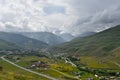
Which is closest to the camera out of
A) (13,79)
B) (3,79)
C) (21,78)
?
(3,79)

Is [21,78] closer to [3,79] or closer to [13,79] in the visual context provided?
A: [13,79]

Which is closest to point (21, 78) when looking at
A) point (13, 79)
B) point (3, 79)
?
point (13, 79)

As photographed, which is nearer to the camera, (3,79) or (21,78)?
(3,79)

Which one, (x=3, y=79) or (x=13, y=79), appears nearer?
(x=3, y=79)

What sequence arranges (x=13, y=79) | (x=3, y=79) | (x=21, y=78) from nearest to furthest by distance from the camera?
(x=3, y=79) → (x=13, y=79) → (x=21, y=78)

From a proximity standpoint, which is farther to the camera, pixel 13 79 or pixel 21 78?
pixel 21 78
